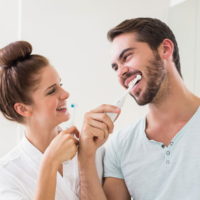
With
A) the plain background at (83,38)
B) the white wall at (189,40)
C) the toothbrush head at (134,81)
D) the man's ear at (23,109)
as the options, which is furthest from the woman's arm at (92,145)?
the white wall at (189,40)

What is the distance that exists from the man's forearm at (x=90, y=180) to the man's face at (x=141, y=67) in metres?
0.25

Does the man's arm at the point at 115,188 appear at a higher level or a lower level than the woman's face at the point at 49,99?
lower

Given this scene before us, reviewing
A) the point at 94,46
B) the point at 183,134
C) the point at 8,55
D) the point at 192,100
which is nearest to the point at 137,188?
the point at 183,134

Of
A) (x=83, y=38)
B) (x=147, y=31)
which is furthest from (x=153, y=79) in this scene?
(x=83, y=38)

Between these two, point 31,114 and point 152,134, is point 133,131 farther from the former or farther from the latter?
point 31,114

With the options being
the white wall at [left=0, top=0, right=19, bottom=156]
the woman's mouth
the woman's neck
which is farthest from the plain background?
the woman's mouth

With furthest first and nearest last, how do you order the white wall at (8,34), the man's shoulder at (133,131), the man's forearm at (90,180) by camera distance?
the white wall at (8,34) < the man's shoulder at (133,131) < the man's forearm at (90,180)

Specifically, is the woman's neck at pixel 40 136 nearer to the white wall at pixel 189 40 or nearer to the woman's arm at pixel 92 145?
the woman's arm at pixel 92 145

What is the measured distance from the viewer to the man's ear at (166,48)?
99 centimetres

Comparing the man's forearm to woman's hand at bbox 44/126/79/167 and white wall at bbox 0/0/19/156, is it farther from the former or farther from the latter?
white wall at bbox 0/0/19/156

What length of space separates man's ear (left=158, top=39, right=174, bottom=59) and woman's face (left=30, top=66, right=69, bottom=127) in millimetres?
340

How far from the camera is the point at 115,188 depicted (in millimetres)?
1013

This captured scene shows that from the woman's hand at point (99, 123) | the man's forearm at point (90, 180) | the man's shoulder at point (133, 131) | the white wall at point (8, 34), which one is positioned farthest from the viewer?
the white wall at point (8, 34)

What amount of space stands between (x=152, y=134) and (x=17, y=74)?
0.47 m
